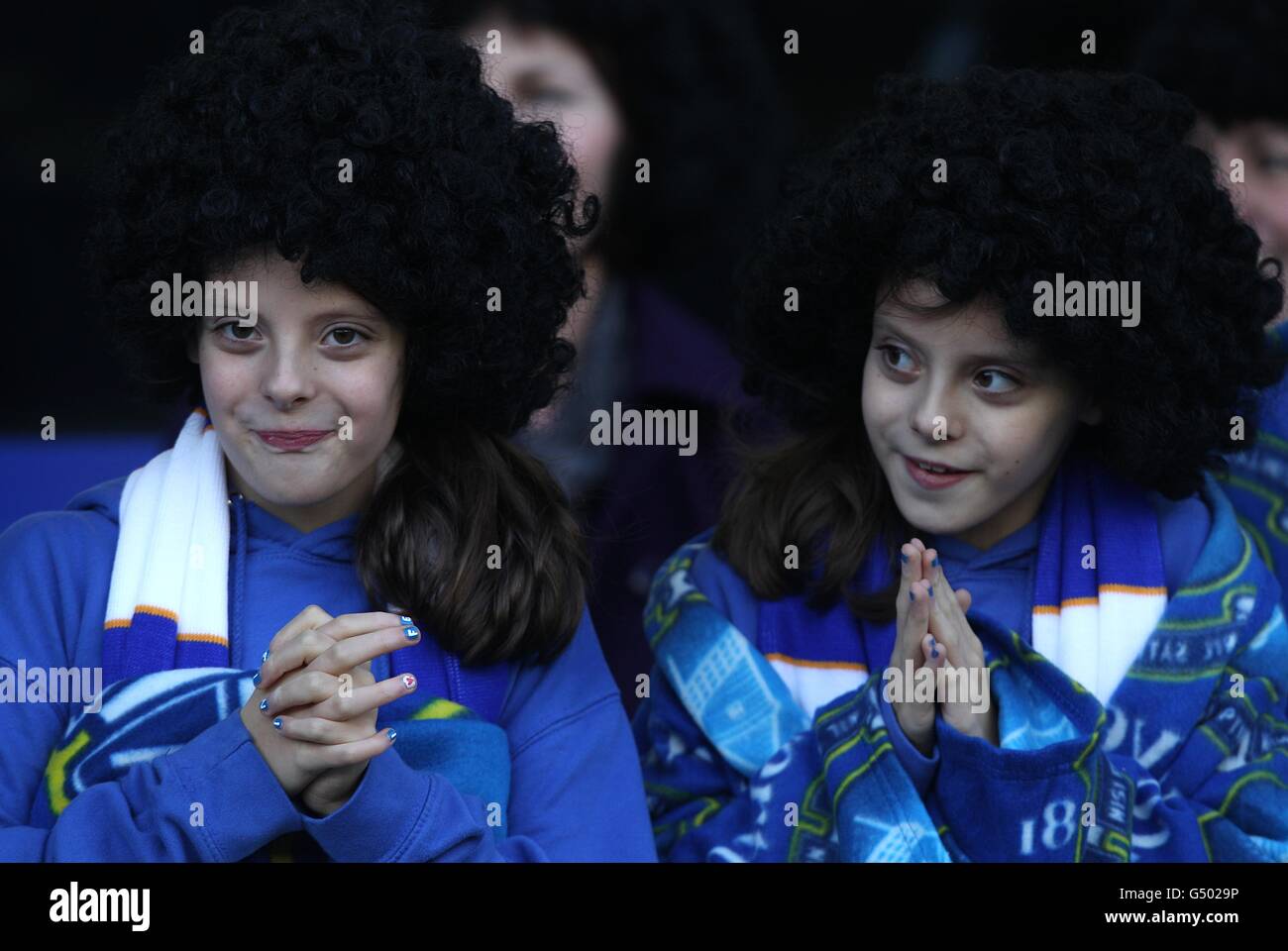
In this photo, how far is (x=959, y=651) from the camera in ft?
7.43

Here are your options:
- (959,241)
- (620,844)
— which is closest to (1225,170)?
(959,241)

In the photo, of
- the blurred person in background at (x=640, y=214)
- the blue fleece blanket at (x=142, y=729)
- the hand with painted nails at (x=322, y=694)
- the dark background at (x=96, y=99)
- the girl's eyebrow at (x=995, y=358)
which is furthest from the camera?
the dark background at (x=96, y=99)

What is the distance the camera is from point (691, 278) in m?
4.16

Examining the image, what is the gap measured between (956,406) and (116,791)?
123 centimetres

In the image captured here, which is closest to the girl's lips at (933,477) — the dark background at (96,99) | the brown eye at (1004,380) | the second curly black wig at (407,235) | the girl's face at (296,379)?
the brown eye at (1004,380)

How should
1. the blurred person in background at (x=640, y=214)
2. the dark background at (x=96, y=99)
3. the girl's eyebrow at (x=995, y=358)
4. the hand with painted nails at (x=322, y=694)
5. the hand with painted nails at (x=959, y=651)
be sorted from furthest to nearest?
the dark background at (x=96, y=99) < the blurred person in background at (x=640, y=214) < the girl's eyebrow at (x=995, y=358) < the hand with painted nails at (x=959, y=651) < the hand with painted nails at (x=322, y=694)

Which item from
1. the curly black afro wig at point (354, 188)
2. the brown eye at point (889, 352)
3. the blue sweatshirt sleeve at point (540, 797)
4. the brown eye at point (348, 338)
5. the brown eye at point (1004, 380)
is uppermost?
the curly black afro wig at point (354, 188)

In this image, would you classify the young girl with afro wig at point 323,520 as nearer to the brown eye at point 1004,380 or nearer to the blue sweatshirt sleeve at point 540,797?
the blue sweatshirt sleeve at point 540,797

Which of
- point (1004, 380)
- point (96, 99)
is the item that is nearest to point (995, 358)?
point (1004, 380)

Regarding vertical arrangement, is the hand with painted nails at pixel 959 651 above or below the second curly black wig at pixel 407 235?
below

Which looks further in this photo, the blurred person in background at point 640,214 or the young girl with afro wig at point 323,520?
the blurred person in background at point 640,214

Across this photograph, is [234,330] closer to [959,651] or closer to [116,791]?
[116,791]

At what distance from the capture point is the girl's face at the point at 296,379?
2.19m

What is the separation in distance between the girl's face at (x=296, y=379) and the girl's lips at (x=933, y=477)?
0.76 metres
